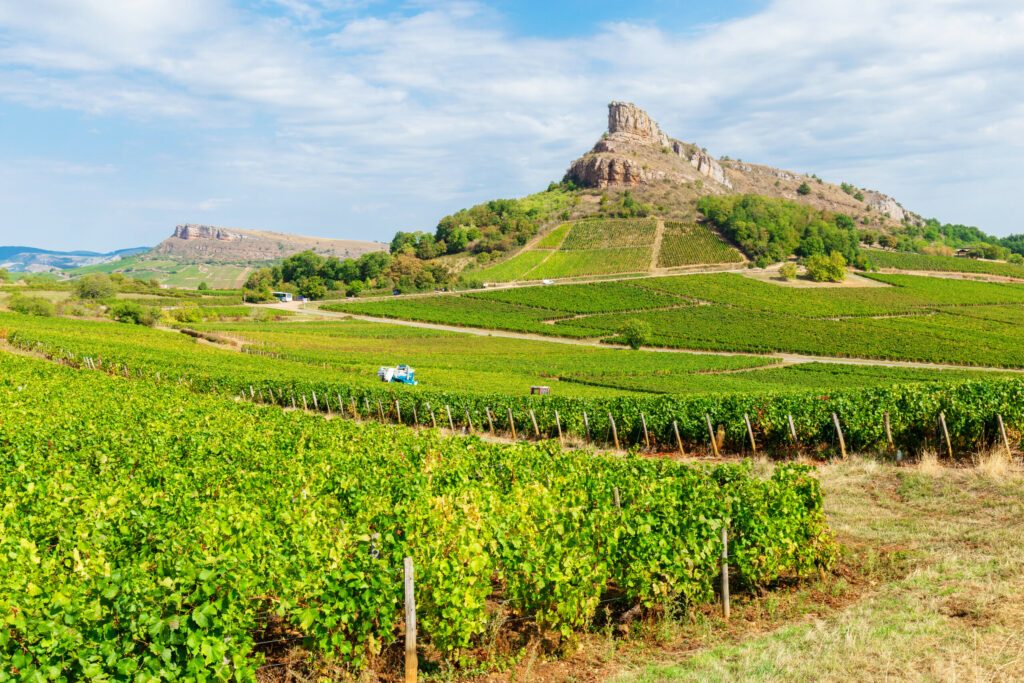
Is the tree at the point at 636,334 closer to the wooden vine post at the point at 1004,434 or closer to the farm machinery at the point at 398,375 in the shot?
the farm machinery at the point at 398,375

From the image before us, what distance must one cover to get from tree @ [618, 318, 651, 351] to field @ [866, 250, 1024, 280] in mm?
70969

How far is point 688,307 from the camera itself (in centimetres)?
9838

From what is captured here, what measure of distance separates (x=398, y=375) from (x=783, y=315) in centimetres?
6053

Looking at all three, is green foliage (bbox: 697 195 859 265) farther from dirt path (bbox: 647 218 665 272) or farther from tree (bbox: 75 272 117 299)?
tree (bbox: 75 272 117 299)

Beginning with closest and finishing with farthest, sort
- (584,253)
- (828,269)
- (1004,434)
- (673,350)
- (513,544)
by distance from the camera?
1. (513,544)
2. (1004,434)
3. (673,350)
4. (828,269)
5. (584,253)

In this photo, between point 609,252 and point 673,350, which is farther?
point 609,252

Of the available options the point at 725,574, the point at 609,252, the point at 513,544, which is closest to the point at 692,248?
the point at 609,252

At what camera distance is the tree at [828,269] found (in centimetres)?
11188

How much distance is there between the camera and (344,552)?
9.08 metres

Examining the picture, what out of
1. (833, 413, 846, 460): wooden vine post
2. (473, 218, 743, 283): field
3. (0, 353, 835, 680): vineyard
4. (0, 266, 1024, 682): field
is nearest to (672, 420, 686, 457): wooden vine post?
(0, 266, 1024, 682): field

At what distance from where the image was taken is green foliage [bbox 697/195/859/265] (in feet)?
425

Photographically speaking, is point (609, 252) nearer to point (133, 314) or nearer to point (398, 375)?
point (133, 314)

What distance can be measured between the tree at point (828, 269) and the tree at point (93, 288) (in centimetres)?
12082

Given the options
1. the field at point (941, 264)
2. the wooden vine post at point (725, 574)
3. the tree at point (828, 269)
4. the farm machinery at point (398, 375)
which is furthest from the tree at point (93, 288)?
the field at point (941, 264)
